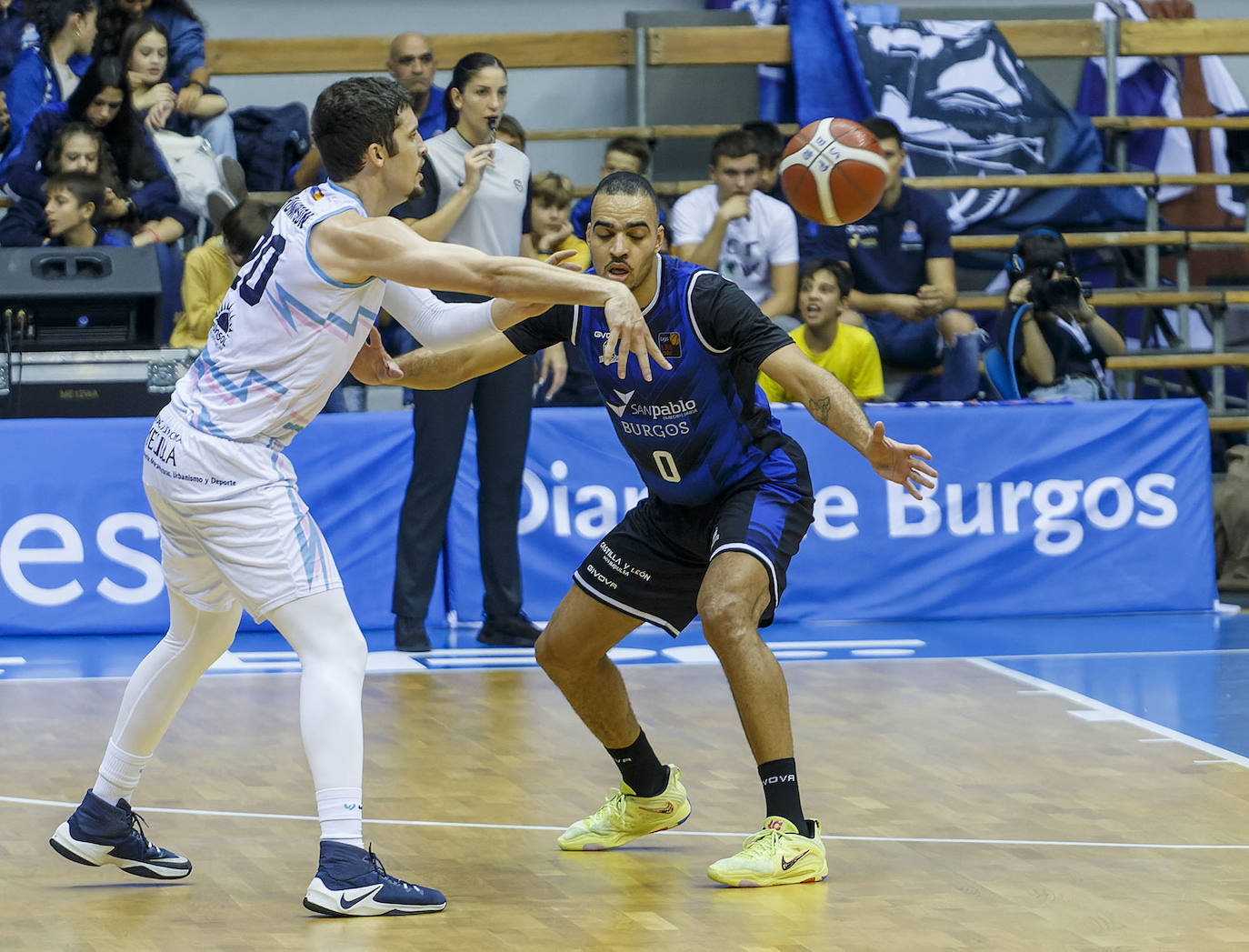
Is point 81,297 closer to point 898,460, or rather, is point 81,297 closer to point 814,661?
point 814,661

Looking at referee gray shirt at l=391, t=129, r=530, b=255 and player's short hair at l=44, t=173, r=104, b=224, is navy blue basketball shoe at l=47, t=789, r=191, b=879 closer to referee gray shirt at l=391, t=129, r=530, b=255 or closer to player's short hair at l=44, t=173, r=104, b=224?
referee gray shirt at l=391, t=129, r=530, b=255

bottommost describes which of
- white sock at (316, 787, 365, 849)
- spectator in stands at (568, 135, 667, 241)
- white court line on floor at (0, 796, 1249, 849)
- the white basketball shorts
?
white court line on floor at (0, 796, 1249, 849)

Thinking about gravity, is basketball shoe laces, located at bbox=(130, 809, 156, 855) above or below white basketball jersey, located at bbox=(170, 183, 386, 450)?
below

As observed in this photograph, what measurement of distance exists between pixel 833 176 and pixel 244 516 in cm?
501

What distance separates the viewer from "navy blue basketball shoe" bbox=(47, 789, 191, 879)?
15.6 ft

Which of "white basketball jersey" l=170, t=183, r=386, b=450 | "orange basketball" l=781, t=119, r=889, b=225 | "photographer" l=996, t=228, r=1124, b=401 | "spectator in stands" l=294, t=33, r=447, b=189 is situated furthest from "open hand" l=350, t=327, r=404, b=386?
"photographer" l=996, t=228, r=1124, b=401

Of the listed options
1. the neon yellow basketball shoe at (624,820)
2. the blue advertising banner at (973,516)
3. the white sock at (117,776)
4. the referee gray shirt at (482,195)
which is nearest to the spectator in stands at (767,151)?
the blue advertising banner at (973,516)

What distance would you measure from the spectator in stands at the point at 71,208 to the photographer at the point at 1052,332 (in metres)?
5.46

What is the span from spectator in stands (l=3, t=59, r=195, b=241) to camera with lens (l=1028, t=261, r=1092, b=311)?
533cm

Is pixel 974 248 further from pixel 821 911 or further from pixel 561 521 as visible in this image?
pixel 821 911

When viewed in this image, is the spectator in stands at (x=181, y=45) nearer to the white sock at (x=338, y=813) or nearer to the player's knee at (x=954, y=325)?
the player's knee at (x=954, y=325)

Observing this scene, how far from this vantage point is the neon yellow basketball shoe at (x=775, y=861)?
471 cm

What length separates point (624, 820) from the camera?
5266 mm

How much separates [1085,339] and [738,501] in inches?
239
